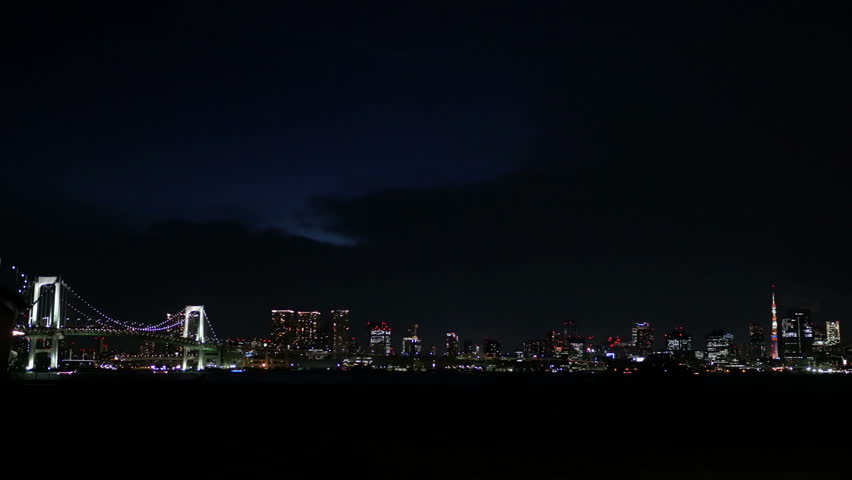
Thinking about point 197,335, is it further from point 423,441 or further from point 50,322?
point 423,441

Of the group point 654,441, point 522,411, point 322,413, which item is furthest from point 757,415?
point 322,413

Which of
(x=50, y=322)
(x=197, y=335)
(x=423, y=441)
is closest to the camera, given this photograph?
(x=423, y=441)

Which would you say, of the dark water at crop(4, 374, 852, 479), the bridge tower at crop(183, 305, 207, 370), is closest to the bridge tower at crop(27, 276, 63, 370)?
the bridge tower at crop(183, 305, 207, 370)

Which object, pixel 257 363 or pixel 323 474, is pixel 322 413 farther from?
pixel 257 363

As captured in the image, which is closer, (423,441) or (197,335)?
(423,441)

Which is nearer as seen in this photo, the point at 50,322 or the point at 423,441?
the point at 423,441

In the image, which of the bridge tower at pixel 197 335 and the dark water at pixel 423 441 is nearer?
the dark water at pixel 423 441

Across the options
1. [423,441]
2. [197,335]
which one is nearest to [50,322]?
[197,335]

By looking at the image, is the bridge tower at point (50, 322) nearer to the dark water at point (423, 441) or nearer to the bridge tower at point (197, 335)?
the bridge tower at point (197, 335)

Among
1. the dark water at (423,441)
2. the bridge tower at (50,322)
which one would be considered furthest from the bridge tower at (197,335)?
the dark water at (423,441)

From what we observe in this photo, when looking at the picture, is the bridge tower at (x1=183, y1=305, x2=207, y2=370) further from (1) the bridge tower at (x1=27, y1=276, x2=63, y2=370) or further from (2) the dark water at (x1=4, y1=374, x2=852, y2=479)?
(2) the dark water at (x1=4, y1=374, x2=852, y2=479)

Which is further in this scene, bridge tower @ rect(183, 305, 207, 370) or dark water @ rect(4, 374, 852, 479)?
bridge tower @ rect(183, 305, 207, 370)

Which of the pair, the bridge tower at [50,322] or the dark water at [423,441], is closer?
the dark water at [423,441]

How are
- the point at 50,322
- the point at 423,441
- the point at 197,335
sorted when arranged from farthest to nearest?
the point at 197,335, the point at 50,322, the point at 423,441
